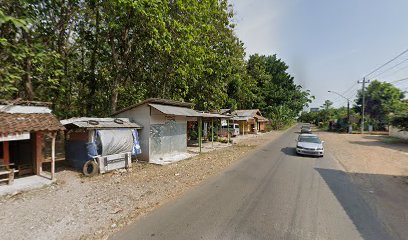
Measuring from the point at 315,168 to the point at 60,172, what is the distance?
12804 millimetres

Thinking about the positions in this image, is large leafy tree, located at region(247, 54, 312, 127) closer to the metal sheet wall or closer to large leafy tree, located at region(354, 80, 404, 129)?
large leafy tree, located at region(354, 80, 404, 129)

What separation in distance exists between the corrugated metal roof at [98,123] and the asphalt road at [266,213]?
5.80 m

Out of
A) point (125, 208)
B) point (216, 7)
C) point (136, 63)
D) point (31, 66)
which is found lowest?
point (125, 208)

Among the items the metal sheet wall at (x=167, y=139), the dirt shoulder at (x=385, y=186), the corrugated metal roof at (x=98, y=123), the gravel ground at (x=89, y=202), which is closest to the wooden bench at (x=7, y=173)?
the gravel ground at (x=89, y=202)

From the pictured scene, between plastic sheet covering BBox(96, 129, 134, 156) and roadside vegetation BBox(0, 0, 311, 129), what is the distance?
3932mm

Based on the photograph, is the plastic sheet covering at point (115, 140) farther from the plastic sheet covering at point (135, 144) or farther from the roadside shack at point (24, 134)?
the roadside shack at point (24, 134)

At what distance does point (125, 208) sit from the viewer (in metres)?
6.04

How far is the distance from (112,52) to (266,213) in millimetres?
15045

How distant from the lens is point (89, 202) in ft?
21.1

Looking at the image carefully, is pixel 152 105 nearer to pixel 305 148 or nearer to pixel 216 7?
pixel 305 148

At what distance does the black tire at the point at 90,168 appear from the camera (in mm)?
9381

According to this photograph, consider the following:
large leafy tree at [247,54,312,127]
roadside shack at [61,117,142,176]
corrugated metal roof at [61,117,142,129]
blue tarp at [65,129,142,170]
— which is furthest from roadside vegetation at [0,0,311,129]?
large leafy tree at [247,54,312,127]

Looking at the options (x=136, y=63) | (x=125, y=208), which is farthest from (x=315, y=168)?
(x=136, y=63)

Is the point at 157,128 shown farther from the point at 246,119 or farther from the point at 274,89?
the point at 274,89
